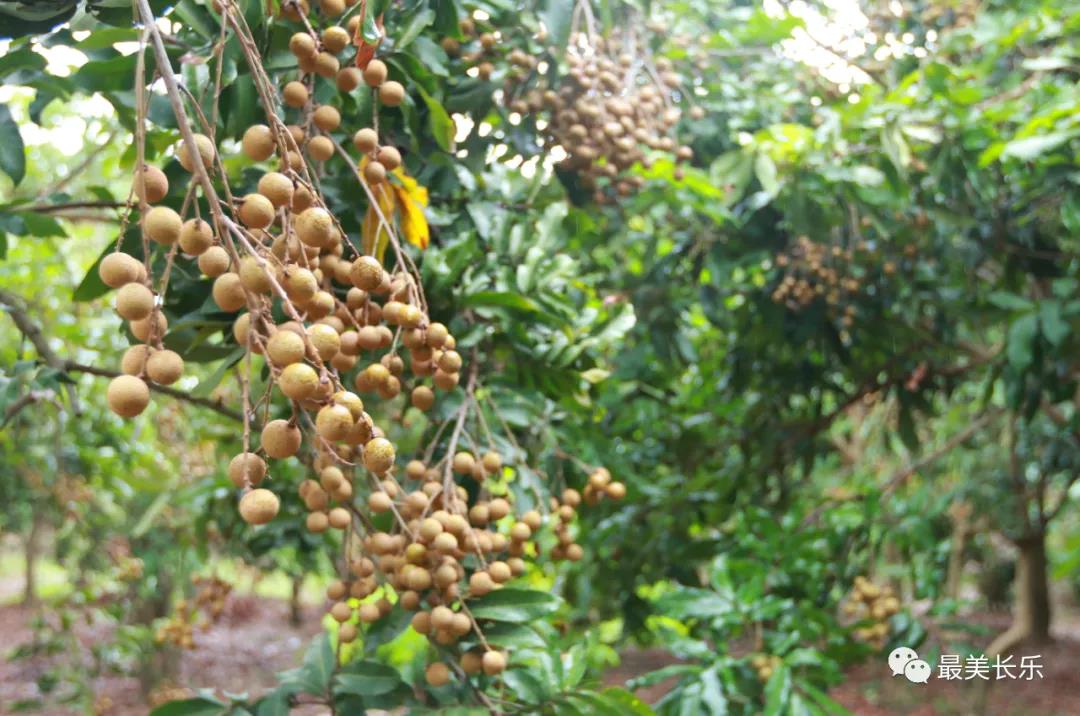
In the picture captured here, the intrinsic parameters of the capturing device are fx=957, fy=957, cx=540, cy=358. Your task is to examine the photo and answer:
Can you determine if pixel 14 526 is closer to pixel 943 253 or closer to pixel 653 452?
pixel 653 452

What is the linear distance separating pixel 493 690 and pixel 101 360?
206 cm

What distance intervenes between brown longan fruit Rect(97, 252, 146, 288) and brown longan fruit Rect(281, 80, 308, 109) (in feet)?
0.93

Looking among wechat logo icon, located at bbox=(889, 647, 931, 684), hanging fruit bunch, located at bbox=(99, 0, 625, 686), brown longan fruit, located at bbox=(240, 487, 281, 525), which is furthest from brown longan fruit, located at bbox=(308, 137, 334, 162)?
wechat logo icon, located at bbox=(889, 647, 931, 684)

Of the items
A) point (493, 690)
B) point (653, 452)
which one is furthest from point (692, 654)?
point (653, 452)

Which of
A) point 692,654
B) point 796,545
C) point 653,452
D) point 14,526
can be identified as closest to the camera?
point 692,654

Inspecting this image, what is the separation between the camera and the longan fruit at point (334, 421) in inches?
18.9

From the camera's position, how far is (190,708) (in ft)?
3.23

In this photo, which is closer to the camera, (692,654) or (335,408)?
(335,408)

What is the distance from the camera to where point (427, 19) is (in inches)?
35.2

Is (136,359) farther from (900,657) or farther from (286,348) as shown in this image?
(900,657)

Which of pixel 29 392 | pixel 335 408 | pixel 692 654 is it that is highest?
pixel 335 408

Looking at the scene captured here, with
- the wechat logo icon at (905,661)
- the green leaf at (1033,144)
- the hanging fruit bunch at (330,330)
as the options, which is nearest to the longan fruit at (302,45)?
the hanging fruit bunch at (330,330)

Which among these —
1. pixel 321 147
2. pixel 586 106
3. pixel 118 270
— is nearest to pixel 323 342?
pixel 118 270

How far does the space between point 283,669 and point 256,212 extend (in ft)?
15.7
